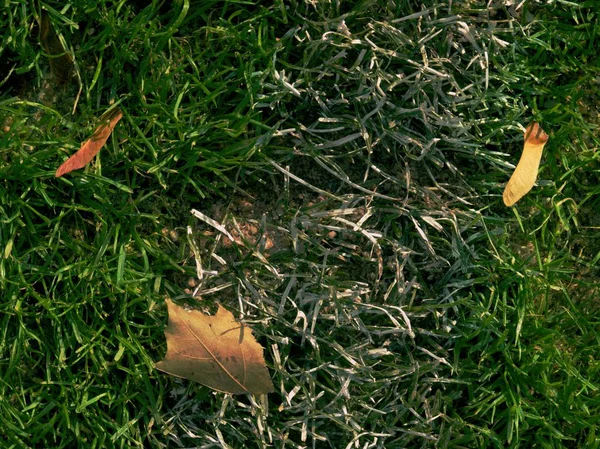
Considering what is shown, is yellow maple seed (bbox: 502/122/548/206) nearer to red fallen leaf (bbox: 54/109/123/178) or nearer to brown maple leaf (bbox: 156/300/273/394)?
brown maple leaf (bbox: 156/300/273/394)

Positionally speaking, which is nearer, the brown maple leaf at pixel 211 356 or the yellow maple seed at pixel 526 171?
the brown maple leaf at pixel 211 356

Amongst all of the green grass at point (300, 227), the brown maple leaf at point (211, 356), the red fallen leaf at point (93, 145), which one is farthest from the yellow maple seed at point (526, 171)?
the red fallen leaf at point (93, 145)

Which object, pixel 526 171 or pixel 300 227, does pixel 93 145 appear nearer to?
pixel 300 227

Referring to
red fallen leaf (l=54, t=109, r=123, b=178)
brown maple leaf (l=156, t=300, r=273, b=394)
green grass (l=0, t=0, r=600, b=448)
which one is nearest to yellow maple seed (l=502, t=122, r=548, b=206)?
green grass (l=0, t=0, r=600, b=448)

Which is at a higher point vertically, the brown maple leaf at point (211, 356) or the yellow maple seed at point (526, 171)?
the yellow maple seed at point (526, 171)

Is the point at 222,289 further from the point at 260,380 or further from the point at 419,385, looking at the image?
the point at 419,385

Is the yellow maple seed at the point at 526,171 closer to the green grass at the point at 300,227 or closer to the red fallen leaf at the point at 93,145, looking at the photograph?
the green grass at the point at 300,227

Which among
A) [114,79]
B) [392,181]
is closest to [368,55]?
[392,181]

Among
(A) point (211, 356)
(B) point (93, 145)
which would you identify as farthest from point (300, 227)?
(B) point (93, 145)
